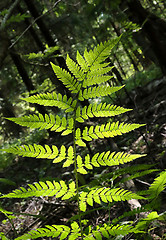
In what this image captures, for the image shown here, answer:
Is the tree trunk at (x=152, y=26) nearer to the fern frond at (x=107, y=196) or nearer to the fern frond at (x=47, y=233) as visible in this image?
the fern frond at (x=107, y=196)

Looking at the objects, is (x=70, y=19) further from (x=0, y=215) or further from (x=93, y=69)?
(x=93, y=69)

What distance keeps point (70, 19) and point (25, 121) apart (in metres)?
9.37

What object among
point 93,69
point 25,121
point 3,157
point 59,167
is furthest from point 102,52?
point 3,157

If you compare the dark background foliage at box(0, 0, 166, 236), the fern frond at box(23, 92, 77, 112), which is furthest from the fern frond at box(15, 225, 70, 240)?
the dark background foliage at box(0, 0, 166, 236)

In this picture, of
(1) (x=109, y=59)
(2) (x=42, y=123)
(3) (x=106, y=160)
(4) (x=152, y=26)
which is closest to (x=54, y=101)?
(2) (x=42, y=123)

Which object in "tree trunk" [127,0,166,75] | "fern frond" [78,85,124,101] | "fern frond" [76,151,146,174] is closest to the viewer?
"fern frond" [76,151,146,174]

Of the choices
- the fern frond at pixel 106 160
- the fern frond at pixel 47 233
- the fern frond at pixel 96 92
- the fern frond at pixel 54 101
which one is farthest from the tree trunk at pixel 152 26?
the fern frond at pixel 47 233

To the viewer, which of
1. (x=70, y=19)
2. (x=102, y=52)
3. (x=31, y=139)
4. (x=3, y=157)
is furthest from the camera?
(x=31, y=139)

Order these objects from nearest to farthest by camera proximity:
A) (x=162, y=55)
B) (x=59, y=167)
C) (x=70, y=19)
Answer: (x=162, y=55)
(x=59, y=167)
(x=70, y=19)

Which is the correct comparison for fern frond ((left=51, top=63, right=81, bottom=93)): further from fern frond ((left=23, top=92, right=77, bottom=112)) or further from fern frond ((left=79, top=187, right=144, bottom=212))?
fern frond ((left=79, top=187, right=144, bottom=212))

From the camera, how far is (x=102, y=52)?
1.06 meters

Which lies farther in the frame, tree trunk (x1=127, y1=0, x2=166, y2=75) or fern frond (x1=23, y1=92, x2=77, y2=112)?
tree trunk (x1=127, y1=0, x2=166, y2=75)

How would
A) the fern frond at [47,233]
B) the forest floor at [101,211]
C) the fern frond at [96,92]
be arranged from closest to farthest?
the fern frond at [47,233]
the fern frond at [96,92]
the forest floor at [101,211]

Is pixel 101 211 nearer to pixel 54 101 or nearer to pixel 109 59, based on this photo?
pixel 54 101
